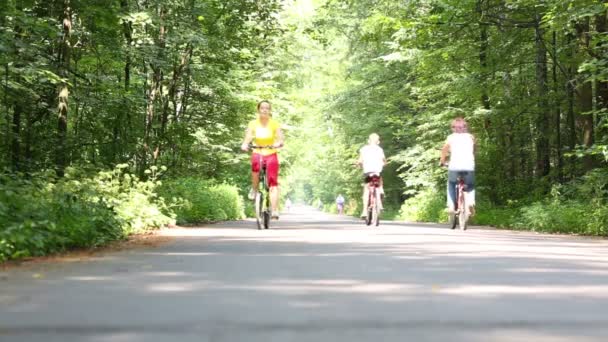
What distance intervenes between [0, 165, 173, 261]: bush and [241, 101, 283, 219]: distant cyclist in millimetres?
1807

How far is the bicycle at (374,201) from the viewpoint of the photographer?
46.2ft

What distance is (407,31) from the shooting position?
57.8ft

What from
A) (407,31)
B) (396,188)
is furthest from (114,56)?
(396,188)

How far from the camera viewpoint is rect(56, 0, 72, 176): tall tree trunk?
1169 cm

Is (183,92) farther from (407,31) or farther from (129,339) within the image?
(129,339)

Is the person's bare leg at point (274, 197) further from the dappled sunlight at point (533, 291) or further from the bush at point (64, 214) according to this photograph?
the dappled sunlight at point (533, 291)

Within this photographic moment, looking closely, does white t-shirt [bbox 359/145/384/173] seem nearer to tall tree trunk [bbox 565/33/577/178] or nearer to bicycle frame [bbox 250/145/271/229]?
bicycle frame [bbox 250/145/271/229]

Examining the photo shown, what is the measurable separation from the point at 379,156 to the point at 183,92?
28.0ft

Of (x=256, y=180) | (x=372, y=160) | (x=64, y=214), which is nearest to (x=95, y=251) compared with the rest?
(x=64, y=214)

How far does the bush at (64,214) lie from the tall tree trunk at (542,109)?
439 inches

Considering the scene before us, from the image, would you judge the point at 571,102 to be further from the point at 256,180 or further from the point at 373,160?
the point at 256,180

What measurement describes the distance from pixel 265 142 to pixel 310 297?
771 cm

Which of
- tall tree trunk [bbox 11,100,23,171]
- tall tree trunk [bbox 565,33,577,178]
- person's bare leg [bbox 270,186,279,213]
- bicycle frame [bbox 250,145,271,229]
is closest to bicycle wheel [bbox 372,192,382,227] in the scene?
person's bare leg [bbox 270,186,279,213]

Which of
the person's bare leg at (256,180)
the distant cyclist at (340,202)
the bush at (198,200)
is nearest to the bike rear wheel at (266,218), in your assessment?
the person's bare leg at (256,180)
